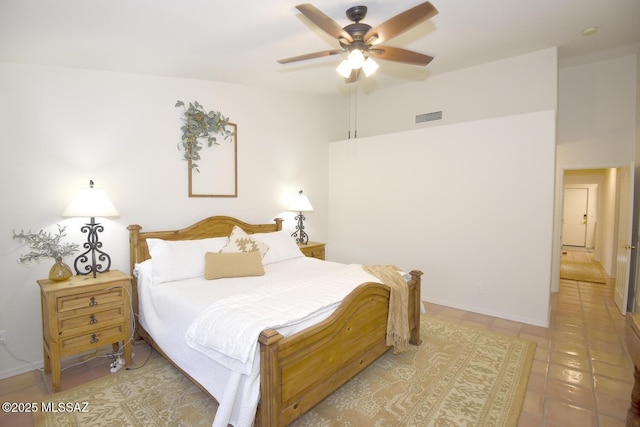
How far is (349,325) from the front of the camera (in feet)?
7.35

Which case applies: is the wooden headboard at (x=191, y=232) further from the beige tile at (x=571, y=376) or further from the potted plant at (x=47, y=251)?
the beige tile at (x=571, y=376)

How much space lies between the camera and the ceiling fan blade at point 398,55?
242 cm

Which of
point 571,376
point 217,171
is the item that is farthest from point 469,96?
point 217,171

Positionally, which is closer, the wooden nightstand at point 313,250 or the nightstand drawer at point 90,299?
the nightstand drawer at point 90,299

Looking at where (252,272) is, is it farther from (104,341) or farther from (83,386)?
(83,386)

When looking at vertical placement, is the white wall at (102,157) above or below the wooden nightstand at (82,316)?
above

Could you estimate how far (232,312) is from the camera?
1.99 meters

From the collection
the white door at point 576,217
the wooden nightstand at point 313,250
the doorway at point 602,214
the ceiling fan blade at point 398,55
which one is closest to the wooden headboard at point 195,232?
the wooden nightstand at point 313,250

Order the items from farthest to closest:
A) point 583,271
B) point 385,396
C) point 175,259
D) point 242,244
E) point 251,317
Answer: point 583,271, point 242,244, point 175,259, point 385,396, point 251,317

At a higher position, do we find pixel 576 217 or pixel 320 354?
pixel 576 217

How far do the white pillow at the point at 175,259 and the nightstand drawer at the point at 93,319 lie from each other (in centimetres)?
37

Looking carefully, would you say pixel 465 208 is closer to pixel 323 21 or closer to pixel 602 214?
pixel 323 21

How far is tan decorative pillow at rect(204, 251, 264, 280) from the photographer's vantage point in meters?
2.95

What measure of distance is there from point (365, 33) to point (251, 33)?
1.03 meters
